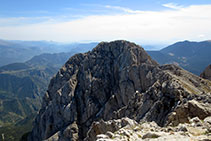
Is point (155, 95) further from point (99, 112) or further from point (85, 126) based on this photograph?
point (85, 126)

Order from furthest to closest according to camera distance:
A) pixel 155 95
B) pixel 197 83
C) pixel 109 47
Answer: pixel 109 47
pixel 197 83
pixel 155 95

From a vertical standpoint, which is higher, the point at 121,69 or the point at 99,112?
the point at 121,69

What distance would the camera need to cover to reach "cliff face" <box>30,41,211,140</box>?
82913 mm

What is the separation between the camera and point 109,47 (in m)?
124

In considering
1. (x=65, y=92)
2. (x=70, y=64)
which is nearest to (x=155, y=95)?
(x=65, y=92)

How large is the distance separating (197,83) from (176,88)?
37.0 meters

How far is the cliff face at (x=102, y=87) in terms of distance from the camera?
82.9 meters

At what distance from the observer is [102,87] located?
109 m

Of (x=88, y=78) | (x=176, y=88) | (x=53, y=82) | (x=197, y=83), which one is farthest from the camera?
(x=53, y=82)

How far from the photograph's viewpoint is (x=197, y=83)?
8469 cm

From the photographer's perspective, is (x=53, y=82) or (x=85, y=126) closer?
(x=85, y=126)

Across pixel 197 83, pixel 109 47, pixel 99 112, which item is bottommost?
pixel 99 112

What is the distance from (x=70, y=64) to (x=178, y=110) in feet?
343

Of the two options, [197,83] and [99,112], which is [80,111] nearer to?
[99,112]
